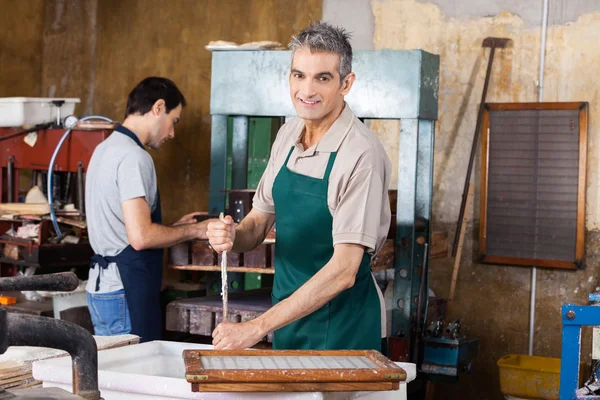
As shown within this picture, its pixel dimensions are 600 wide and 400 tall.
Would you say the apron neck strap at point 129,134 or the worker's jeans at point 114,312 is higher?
the apron neck strap at point 129,134

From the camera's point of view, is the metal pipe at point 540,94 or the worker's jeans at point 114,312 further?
the metal pipe at point 540,94

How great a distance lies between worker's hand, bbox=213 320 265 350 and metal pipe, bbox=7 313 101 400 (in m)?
0.72

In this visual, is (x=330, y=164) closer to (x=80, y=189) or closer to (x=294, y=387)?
(x=294, y=387)

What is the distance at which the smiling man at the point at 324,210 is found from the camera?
2.59 meters

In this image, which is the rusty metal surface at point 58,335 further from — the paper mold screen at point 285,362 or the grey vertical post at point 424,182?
the grey vertical post at point 424,182

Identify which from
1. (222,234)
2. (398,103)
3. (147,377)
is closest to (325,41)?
(222,234)

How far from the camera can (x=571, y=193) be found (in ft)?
17.7

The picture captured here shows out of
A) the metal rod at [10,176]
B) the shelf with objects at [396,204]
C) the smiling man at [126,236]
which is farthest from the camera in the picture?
the metal rod at [10,176]

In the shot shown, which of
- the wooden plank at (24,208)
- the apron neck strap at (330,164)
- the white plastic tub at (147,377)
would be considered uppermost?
the apron neck strap at (330,164)

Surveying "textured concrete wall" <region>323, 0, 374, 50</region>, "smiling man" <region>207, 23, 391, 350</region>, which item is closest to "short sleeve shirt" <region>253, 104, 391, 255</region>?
"smiling man" <region>207, 23, 391, 350</region>

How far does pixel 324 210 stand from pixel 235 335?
61 cm

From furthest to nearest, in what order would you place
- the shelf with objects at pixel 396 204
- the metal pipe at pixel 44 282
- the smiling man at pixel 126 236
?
1. the shelf with objects at pixel 396 204
2. the smiling man at pixel 126 236
3. the metal pipe at pixel 44 282

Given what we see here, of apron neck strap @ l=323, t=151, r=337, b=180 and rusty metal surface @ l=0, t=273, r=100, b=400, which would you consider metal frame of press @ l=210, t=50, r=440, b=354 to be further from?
rusty metal surface @ l=0, t=273, r=100, b=400

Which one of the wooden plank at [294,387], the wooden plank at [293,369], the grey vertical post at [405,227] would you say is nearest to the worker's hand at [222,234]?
the wooden plank at [293,369]
